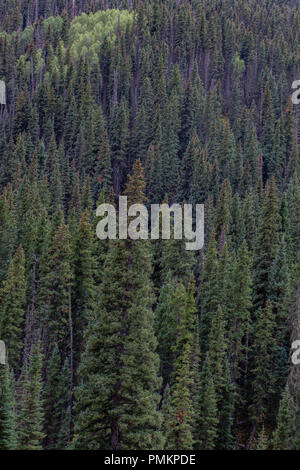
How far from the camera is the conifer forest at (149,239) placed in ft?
74.8

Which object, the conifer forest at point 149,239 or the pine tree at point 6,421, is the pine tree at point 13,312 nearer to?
the conifer forest at point 149,239

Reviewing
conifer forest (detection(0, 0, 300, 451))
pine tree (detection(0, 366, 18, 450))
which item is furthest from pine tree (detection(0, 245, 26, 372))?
pine tree (detection(0, 366, 18, 450))

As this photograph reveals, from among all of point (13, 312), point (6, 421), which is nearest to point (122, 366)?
point (6, 421)

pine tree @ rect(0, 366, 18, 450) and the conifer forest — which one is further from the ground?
the conifer forest

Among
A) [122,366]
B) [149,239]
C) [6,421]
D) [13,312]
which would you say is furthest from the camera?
[13,312]

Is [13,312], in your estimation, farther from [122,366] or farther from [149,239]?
[122,366]

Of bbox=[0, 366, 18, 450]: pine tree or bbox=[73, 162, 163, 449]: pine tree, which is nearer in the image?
bbox=[73, 162, 163, 449]: pine tree

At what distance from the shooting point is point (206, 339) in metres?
41.3

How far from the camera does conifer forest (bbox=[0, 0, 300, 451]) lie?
22812mm

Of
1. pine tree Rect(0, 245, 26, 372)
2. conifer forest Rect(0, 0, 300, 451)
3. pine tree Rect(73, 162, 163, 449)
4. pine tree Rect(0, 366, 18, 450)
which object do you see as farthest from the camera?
pine tree Rect(0, 245, 26, 372)

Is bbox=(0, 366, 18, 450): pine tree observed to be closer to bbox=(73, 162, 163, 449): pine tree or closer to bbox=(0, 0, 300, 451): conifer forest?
bbox=(0, 0, 300, 451): conifer forest

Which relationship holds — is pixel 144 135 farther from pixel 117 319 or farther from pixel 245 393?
A: pixel 117 319

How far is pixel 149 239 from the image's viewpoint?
→ 90.4ft

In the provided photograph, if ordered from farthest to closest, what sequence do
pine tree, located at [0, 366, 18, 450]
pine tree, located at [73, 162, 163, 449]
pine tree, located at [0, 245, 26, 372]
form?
pine tree, located at [0, 245, 26, 372]
pine tree, located at [0, 366, 18, 450]
pine tree, located at [73, 162, 163, 449]
